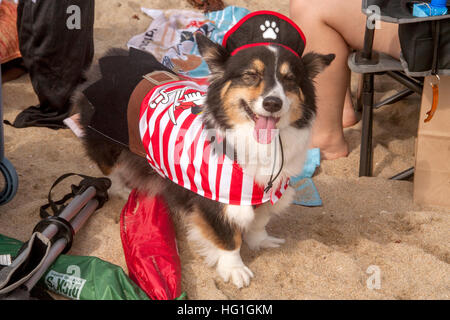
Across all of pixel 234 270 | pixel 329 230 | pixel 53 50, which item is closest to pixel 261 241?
pixel 234 270

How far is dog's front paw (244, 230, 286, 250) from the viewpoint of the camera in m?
2.33

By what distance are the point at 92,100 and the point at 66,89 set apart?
1.00 metres

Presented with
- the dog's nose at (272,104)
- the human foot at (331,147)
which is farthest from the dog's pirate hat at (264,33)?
the human foot at (331,147)

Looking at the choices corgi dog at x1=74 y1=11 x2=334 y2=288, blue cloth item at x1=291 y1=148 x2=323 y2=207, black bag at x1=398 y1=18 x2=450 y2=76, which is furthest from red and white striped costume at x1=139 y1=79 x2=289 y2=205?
black bag at x1=398 y1=18 x2=450 y2=76

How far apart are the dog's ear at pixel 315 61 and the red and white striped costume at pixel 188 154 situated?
0.48 m

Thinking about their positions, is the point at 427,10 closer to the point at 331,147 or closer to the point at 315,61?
the point at 315,61

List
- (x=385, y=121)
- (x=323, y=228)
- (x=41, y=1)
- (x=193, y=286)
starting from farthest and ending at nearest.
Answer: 1. (x=385, y=121)
2. (x=41, y=1)
3. (x=323, y=228)
4. (x=193, y=286)

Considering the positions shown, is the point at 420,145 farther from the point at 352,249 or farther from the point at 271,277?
the point at 271,277

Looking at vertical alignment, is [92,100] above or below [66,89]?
above

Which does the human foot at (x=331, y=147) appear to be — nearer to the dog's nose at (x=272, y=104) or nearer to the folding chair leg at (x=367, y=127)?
the folding chair leg at (x=367, y=127)

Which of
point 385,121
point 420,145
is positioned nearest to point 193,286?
point 420,145

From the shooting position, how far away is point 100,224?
2.42 m

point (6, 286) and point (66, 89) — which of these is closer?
point (6, 286)

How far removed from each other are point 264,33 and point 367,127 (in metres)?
1.16
